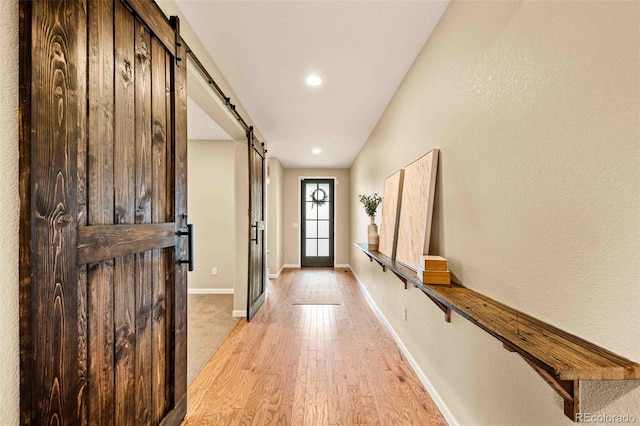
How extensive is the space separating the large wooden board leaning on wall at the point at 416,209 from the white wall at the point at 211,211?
Result: 10.9 ft

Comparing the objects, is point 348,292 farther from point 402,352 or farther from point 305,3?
point 305,3

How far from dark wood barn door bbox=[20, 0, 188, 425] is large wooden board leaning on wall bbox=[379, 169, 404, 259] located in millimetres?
1851

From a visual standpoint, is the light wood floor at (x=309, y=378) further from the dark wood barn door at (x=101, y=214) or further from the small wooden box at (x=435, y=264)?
the small wooden box at (x=435, y=264)

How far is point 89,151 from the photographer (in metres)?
1.04

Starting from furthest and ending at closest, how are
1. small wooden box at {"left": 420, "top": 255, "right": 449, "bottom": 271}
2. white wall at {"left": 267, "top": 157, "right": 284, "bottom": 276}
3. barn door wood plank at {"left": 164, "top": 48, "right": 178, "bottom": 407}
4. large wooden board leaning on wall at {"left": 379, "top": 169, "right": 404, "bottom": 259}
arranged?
white wall at {"left": 267, "top": 157, "right": 284, "bottom": 276}, large wooden board leaning on wall at {"left": 379, "top": 169, "right": 404, "bottom": 259}, small wooden box at {"left": 420, "top": 255, "right": 449, "bottom": 271}, barn door wood plank at {"left": 164, "top": 48, "right": 178, "bottom": 407}

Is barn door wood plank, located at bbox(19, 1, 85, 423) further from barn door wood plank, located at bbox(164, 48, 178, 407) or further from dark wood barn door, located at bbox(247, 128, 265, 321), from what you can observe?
dark wood barn door, located at bbox(247, 128, 265, 321)

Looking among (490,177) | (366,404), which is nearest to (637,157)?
(490,177)

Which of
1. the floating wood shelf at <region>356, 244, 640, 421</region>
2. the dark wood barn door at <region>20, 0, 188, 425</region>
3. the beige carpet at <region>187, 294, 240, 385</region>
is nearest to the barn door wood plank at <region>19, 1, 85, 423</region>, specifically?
the dark wood barn door at <region>20, 0, 188, 425</region>

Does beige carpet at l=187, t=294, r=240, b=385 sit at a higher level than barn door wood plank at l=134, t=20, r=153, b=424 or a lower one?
lower

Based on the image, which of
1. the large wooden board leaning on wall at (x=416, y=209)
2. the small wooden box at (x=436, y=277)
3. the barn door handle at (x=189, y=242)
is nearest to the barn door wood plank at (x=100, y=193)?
the barn door handle at (x=189, y=242)

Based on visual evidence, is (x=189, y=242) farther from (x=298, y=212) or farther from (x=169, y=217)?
(x=298, y=212)

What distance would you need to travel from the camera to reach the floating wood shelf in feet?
2.47

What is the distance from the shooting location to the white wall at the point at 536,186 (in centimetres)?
80

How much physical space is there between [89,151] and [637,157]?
5.42ft
